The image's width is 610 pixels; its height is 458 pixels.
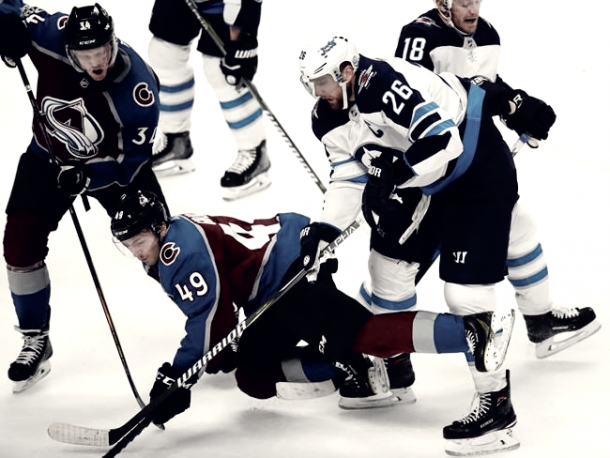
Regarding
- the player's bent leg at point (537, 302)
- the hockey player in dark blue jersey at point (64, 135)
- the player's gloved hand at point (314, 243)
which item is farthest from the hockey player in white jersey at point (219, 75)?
the player's bent leg at point (537, 302)

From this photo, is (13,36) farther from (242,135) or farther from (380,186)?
(242,135)

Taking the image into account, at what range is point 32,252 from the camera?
3.84 meters

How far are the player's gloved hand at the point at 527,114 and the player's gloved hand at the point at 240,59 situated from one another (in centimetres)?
148

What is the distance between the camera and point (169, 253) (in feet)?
10.8

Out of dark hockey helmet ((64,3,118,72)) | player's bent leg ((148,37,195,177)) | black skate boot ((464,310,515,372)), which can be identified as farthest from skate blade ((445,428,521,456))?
player's bent leg ((148,37,195,177))

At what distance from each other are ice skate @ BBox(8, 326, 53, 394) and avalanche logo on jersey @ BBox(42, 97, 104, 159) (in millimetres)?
632

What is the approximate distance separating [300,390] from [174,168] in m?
2.04

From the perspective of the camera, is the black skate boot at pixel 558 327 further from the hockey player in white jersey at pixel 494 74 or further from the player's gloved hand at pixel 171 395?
the player's gloved hand at pixel 171 395

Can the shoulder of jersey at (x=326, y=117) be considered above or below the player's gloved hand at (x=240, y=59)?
above

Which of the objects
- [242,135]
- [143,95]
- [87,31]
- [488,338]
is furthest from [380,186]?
[242,135]

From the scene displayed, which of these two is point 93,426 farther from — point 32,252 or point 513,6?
point 513,6

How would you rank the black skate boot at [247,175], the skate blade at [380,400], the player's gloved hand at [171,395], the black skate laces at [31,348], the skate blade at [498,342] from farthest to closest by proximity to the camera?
1. the black skate boot at [247,175]
2. the black skate laces at [31,348]
3. the skate blade at [380,400]
4. the player's gloved hand at [171,395]
5. the skate blade at [498,342]

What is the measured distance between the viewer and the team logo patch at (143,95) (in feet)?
12.3

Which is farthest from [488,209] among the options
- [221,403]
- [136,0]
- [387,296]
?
[136,0]
